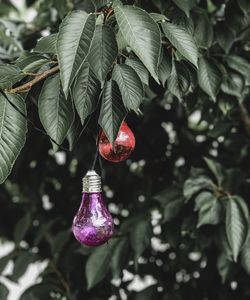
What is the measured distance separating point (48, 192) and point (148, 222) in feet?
2.59

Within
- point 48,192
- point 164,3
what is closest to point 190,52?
point 164,3

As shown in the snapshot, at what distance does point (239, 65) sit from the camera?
144 cm

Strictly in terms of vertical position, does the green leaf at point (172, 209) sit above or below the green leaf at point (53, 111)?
below

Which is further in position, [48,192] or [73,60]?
[48,192]

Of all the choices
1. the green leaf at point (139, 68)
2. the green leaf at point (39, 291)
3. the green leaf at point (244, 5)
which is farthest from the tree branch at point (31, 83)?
the green leaf at point (39, 291)

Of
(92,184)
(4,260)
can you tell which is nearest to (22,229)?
(4,260)

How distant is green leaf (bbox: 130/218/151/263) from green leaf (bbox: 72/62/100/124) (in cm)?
71

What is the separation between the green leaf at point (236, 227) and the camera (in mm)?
1357

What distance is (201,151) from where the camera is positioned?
198cm

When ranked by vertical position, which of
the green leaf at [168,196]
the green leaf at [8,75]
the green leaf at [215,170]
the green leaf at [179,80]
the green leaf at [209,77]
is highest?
the green leaf at [8,75]

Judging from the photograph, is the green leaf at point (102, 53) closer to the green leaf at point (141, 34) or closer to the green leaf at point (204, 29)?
the green leaf at point (141, 34)

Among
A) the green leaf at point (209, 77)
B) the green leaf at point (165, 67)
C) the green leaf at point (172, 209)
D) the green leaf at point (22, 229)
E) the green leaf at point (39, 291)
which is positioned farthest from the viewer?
the green leaf at point (22, 229)

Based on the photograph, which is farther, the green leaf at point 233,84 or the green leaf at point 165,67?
the green leaf at point 233,84

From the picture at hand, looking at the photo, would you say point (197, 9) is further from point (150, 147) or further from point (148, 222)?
point (150, 147)
